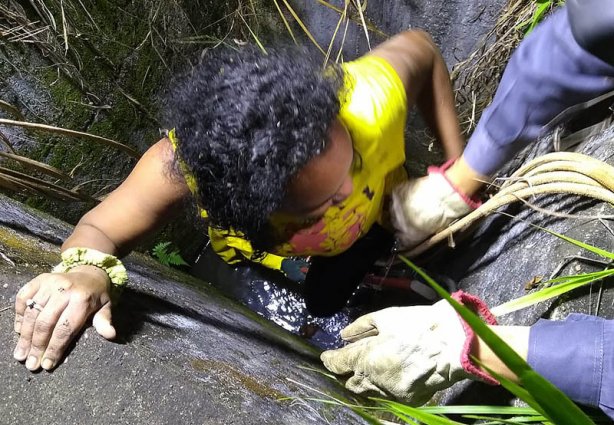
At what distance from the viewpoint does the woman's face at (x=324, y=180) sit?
885 millimetres

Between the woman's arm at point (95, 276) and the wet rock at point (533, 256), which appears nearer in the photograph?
the woman's arm at point (95, 276)

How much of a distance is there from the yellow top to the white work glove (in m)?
0.06

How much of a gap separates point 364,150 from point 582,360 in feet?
1.84

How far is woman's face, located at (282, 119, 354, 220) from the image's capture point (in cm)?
89

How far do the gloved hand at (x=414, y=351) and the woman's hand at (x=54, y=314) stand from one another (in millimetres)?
538

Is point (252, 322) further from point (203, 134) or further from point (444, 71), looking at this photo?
point (444, 71)

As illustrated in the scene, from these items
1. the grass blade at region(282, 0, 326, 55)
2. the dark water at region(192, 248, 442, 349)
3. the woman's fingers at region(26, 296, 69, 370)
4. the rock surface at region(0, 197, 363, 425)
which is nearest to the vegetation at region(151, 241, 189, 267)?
the dark water at region(192, 248, 442, 349)

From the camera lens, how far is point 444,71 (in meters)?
1.38

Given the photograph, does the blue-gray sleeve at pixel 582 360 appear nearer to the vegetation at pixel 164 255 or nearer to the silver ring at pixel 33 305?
the silver ring at pixel 33 305

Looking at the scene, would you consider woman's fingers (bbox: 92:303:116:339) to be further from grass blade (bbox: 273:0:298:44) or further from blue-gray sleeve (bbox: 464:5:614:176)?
grass blade (bbox: 273:0:298:44)

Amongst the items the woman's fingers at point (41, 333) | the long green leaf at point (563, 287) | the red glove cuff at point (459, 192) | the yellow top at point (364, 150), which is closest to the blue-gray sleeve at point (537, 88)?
the red glove cuff at point (459, 192)

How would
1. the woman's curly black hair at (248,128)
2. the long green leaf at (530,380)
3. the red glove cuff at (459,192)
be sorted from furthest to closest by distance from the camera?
the red glove cuff at (459,192) → the woman's curly black hair at (248,128) → the long green leaf at (530,380)

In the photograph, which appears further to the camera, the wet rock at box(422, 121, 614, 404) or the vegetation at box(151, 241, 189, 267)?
the vegetation at box(151, 241, 189, 267)

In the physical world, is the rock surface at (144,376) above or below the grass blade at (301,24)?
below
